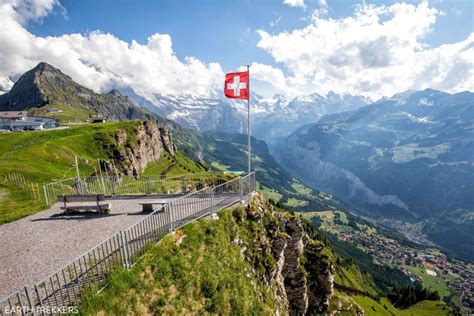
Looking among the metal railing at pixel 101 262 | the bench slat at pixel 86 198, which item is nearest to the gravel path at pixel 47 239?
the metal railing at pixel 101 262

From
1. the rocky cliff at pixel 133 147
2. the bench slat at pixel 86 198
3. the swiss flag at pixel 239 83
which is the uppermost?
the swiss flag at pixel 239 83

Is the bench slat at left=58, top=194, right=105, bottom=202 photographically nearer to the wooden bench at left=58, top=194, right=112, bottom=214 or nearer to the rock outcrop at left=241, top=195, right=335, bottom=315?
the wooden bench at left=58, top=194, right=112, bottom=214

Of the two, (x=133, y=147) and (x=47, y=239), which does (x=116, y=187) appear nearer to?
(x=47, y=239)

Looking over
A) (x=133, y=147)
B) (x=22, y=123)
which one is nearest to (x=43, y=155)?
(x=133, y=147)

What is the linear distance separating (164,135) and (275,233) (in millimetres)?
171505

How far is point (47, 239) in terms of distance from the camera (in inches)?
618

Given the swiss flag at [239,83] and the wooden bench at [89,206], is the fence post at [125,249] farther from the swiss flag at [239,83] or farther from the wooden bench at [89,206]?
the swiss flag at [239,83]

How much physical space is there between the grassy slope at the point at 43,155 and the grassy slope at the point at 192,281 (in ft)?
47.1

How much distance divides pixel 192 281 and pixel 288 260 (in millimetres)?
17332

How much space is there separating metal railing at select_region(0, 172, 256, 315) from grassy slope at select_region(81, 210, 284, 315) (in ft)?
1.89

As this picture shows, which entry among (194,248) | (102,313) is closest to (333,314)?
(194,248)

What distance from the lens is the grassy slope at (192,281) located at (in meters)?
10.9

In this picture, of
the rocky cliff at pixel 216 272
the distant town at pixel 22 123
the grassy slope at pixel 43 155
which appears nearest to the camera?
the rocky cliff at pixel 216 272

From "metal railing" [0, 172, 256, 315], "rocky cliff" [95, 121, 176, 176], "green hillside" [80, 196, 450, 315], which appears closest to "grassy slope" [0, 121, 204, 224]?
"rocky cliff" [95, 121, 176, 176]
